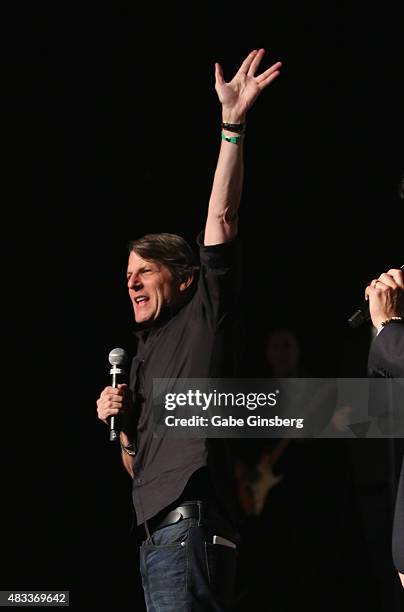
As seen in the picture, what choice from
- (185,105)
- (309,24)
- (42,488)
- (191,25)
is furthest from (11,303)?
(309,24)

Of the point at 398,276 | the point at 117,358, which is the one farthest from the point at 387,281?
the point at 117,358

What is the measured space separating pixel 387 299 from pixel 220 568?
2.07 ft

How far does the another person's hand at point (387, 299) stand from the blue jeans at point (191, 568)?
21.1 inches

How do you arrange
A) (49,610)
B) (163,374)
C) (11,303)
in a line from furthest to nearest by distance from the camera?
(11,303), (49,610), (163,374)

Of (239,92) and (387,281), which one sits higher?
(239,92)

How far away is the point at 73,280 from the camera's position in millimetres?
3711

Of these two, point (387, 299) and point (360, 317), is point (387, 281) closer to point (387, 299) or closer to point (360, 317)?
point (387, 299)

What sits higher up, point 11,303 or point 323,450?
point 11,303

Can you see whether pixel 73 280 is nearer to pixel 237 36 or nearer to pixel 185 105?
pixel 185 105

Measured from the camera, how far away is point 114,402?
6.54ft

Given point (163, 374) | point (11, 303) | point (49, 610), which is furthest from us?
point (11, 303)

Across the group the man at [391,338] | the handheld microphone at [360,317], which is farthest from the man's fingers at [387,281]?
the handheld microphone at [360,317]

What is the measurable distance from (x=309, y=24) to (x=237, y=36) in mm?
300

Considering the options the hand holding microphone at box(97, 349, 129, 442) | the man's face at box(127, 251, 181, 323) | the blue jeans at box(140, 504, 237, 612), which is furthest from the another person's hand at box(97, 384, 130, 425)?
the blue jeans at box(140, 504, 237, 612)
